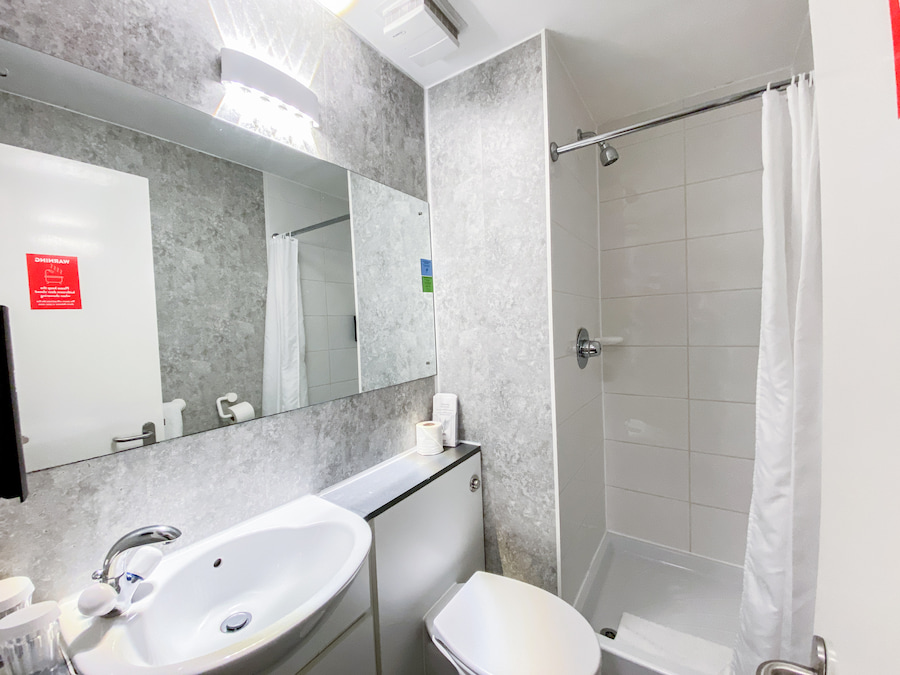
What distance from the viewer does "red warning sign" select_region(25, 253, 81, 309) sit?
2.21ft

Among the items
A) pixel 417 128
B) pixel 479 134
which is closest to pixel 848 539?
pixel 479 134

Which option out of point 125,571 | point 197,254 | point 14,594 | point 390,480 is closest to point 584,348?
point 390,480

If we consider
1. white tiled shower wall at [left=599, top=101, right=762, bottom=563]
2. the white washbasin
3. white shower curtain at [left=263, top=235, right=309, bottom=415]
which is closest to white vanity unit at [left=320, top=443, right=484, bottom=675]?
the white washbasin

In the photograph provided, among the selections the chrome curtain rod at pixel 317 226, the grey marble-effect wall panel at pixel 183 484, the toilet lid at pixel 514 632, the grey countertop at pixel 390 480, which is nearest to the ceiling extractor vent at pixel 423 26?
the chrome curtain rod at pixel 317 226

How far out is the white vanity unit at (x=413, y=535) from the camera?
1025 millimetres

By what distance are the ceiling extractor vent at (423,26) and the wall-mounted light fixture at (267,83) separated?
380 mm

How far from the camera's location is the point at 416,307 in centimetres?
155

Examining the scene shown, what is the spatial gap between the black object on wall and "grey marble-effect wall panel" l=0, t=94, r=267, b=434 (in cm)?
30

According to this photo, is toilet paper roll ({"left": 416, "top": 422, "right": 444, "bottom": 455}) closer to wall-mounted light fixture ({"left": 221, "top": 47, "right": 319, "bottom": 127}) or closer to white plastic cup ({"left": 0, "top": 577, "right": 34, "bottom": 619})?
white plastic cup ({"left": 0, "top": 577, "right": 34, "bottom": 619})

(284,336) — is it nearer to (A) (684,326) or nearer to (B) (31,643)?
(B) (31,643)

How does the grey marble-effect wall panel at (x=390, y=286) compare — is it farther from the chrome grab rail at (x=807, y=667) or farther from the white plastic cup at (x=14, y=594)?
the chrome grab rail at (x=807, y=667)

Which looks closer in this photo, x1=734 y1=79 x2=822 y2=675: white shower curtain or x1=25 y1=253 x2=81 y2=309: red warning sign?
x1=25 y1=253 x2=81 y2=309: red warning sign

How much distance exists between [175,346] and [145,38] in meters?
0.69

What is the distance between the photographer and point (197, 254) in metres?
0.90
